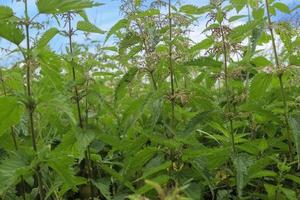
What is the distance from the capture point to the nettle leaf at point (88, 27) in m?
2.47

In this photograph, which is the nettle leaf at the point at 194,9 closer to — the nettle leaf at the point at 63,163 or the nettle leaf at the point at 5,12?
the nettle leaf at the point at 5,12

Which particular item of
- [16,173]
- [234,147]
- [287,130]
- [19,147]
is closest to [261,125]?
[287,130]

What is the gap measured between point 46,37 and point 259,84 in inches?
37.8

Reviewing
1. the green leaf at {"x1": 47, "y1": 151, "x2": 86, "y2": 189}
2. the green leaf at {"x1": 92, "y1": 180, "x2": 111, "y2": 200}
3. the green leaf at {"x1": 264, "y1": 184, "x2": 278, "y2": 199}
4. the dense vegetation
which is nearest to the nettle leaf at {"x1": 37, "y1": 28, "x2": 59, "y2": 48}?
the dense vegetation

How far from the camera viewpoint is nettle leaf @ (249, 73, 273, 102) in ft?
7.76

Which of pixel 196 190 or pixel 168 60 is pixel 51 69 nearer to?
pixel 168 60

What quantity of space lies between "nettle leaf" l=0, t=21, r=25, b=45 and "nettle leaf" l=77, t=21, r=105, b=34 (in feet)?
1.73

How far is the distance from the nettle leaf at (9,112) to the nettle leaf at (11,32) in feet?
0.78

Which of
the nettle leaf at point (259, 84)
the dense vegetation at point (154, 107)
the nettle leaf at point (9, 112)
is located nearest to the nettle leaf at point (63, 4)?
the dense vegetation at point (154, 107)

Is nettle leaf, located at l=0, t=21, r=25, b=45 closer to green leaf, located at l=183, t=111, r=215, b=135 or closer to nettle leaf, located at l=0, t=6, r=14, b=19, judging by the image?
nettle leaf, located at l=0, t=6, r=14, b=19

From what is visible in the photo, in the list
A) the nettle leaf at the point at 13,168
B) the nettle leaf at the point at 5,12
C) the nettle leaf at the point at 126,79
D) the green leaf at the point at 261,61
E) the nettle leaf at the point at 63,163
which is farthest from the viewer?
the green leaf at the point at 261,61

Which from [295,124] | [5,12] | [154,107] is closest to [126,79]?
[154,107]

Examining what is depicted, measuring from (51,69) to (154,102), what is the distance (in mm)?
440

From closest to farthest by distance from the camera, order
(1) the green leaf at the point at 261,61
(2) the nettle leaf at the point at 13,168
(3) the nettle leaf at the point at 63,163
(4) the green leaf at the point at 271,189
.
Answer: (2) the nettle leaf at the point at 13,168 → (3) the nettle leaf at the point at 63,163 → (4) the green leaf at the point at 271,189 → (1) the green leaf at the point at 261,61
